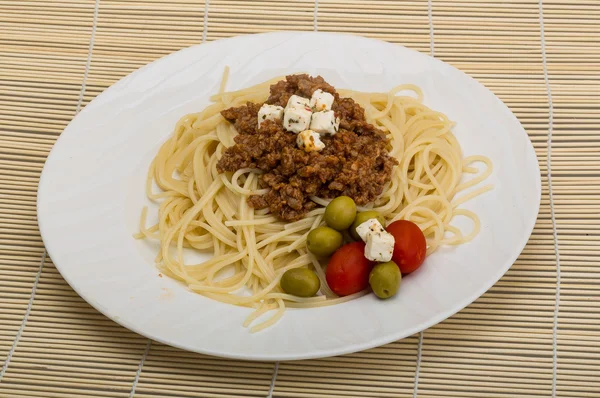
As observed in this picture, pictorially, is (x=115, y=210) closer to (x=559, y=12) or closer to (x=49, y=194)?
(x=49, y=194)

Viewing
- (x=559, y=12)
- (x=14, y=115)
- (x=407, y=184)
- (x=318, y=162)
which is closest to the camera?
(x=318, y=162)

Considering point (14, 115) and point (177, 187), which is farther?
point (14, 115)

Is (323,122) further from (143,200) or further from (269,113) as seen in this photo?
(143,200)

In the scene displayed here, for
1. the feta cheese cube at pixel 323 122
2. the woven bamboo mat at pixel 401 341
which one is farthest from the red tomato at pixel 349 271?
the feta cheese cube at pixel 323 122

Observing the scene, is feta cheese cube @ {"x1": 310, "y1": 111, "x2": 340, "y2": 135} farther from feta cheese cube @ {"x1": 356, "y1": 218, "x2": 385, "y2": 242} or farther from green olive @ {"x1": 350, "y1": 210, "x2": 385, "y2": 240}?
feta cheese cube @ {"x1": 356, "y1": 218, "x2": 385, "y2": 242}

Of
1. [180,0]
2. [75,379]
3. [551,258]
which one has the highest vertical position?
[180,0]

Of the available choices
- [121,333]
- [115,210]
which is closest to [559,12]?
[115,210]

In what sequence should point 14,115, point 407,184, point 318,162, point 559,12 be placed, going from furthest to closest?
point 559,12 < point 14,115 < point 407,184 < point 318,162

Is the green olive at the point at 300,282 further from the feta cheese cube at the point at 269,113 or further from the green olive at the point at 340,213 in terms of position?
the feta cheese cube at the point at 269,113
